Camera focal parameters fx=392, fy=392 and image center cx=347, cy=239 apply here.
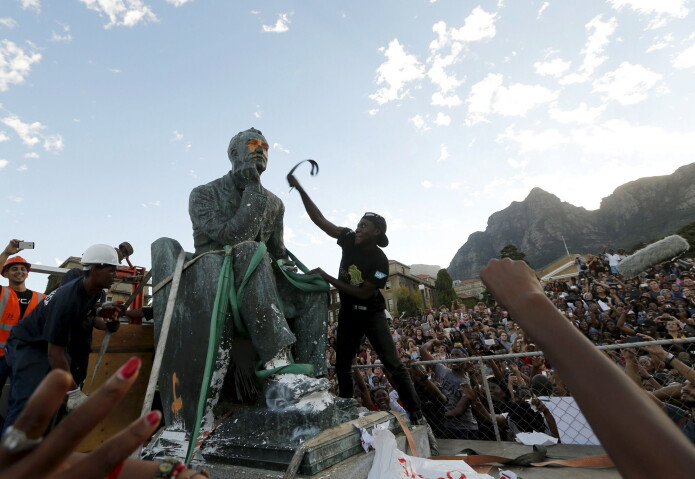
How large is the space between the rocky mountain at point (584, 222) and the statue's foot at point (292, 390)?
299 ft

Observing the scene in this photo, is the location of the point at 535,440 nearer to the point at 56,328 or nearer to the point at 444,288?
the point at 56,328

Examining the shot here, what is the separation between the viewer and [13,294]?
12.7 feet

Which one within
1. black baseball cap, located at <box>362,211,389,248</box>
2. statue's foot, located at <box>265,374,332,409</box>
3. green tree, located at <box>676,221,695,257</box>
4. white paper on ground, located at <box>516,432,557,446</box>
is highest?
green tree, located at <box>676,221,695,257</box>

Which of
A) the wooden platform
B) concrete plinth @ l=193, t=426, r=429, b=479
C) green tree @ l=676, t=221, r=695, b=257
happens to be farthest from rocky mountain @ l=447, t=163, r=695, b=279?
the wooden platform

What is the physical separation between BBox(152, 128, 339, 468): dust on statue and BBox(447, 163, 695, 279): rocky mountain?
9070 centimetres

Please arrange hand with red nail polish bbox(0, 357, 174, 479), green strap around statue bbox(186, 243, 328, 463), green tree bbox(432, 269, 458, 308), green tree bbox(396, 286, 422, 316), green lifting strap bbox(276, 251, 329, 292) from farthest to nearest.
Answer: green tree bbox(396, 286, 422, 316) < green tree bbox(432, 269, 458, 308) < green lifting strap bbox(276, 251, 329, 292) < green strap around statue bbox(186, 243, 328, 463) < hand with red nail polish bbox(0, 357, 174, 479)

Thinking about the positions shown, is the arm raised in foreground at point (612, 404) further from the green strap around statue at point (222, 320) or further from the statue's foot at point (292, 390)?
the green strap around statue at point (222, 320)

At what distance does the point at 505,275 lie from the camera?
952mm

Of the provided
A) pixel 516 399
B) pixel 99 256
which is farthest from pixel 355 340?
pixel 516 399

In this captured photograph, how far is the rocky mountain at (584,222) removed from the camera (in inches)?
3401

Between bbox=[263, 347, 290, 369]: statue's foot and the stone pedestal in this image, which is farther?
bbox=[263, 347, 290, 369]: statue's foot

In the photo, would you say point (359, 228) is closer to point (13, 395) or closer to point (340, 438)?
point (340, 438)

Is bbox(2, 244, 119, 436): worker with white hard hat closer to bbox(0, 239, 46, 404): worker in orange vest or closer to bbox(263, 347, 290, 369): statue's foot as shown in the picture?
A: bbox(263, 347, 290, 369): statue's foot

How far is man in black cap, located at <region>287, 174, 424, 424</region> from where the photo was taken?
3460 millimetres
